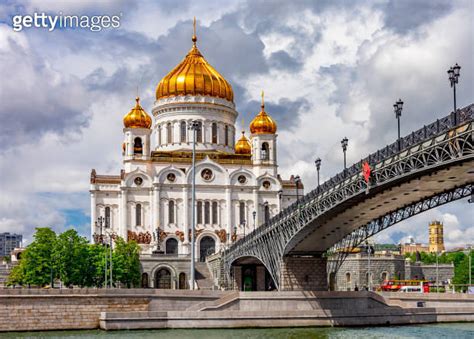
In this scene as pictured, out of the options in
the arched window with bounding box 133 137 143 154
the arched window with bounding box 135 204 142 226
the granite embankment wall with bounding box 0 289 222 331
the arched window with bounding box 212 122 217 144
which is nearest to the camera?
the granite embankment wall with bounding box 0 289 222 331

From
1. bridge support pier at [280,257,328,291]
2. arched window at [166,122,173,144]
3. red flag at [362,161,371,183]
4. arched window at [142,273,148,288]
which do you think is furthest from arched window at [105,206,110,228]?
red flag at [362,161,371,183]

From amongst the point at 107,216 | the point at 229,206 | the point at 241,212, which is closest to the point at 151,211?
the point at 107,216

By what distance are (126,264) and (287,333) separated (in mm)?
29717

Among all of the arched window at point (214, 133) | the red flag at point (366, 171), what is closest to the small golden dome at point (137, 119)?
the arched window at point (214, 133)

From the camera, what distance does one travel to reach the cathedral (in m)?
87.9

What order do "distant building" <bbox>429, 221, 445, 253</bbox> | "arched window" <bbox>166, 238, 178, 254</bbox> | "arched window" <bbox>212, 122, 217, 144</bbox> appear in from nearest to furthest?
"arched window" <bbox>166, 238, 178, 254</bbox>
"arched window" <bbox>212, 122, 217, 144</bbox>
"distant building" <bbox>429, 221, 445, 253</bbox>

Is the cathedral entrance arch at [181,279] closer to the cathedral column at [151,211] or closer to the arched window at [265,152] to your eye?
the cathedral column at [151,211]

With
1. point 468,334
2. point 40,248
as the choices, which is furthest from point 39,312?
point 468,334

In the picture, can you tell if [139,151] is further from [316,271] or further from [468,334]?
[468,334]

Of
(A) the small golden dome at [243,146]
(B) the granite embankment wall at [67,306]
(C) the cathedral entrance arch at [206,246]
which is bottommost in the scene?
(B) the granite embankment wall at [67,306]

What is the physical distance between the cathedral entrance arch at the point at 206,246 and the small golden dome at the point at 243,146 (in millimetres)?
15467

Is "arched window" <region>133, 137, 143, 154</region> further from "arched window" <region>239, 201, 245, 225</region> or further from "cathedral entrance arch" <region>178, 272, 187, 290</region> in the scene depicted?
"cathedral entrance arch" <region>178, 272, 187, 290</region>

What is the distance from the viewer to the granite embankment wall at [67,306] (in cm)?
4641

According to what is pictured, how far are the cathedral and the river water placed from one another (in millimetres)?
35056
